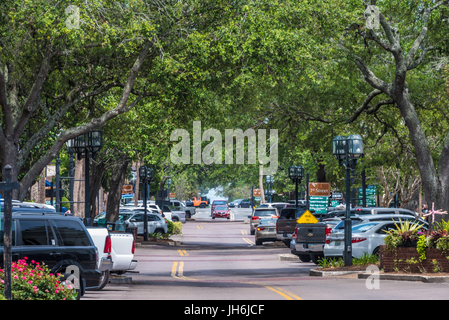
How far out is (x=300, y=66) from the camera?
20.3m

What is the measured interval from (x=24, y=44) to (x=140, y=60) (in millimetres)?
3732

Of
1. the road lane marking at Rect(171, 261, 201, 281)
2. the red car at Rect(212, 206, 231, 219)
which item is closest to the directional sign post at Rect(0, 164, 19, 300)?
the road lane marking at Rect(171, 261, 201, 281)

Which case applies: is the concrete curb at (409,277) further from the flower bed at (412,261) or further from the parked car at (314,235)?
the parked car at (314,235)

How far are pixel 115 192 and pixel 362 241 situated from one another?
18.9m

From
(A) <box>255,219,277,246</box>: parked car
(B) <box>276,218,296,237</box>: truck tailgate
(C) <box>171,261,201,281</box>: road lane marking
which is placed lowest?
(C) <box>171,261,201,281</box>: road lane marking

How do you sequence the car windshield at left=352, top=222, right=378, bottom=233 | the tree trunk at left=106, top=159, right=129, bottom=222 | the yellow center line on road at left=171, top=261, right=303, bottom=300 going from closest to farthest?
the yellow center line on road at left=171, top=261, right=303, bottom=300 → the car windshield at left=352, top=222, right=378, bottom=233 → the tree trunk at left=106, top=159, right=129, bottom=222

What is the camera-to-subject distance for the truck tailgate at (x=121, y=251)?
15541mm

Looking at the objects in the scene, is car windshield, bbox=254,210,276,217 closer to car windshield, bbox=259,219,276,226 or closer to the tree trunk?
car windshield, bbox=259,219,276,226

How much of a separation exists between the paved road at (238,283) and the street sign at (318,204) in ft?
9.27

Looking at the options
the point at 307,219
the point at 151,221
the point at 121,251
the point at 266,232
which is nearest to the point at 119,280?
the point at 121,251

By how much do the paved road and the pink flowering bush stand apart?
2.59 m

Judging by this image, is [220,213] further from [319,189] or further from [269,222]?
[319,189]

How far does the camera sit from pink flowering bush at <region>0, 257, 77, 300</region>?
9047mm
